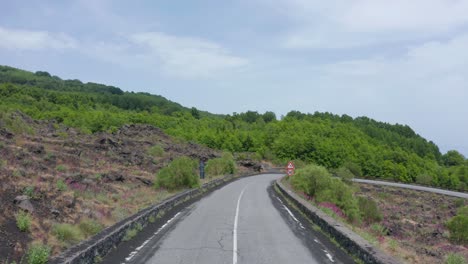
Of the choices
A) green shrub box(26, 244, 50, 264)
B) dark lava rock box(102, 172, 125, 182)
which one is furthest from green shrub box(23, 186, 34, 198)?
dark lava rock box(102, 172, 125, 182)

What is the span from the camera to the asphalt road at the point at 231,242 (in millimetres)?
11305

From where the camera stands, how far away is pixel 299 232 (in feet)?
52.9

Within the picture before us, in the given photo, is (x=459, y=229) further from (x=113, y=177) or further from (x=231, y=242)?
(x=113, y=177)

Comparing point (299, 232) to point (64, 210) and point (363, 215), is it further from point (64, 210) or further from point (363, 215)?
point (363, 215)

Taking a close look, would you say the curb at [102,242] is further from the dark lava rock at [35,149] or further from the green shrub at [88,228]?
the dark lava rock at [35,149]

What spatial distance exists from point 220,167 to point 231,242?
157 ft

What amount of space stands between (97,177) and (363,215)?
19.9 m

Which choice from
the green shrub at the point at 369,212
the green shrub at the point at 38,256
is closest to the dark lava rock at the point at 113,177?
the green shrub at the point at 369,212

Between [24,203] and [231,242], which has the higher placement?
[24,203]

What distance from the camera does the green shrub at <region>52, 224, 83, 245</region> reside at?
1142cm

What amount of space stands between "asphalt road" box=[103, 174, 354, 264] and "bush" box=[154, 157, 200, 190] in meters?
9.88

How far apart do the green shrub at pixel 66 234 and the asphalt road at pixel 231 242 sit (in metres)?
1.13

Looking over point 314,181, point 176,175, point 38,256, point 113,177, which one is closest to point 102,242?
point 38,256

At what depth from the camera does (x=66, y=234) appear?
11.5 m
